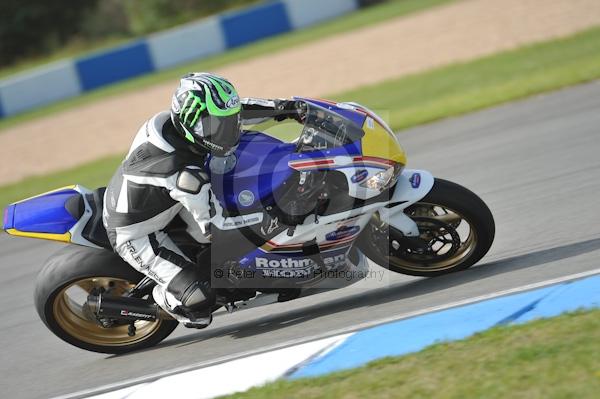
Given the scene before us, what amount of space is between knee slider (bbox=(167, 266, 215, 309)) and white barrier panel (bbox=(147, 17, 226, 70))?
790 inches

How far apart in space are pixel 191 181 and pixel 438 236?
165cm

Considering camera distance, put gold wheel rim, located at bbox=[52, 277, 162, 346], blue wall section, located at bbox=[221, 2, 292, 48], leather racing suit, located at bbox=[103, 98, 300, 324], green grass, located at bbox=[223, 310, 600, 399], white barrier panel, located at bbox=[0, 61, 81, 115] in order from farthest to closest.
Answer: blue wall section, located at bbox=[221, 2, 292, 48] → white barrier panel, located at bbox=[0, 61, 81, 115] → gold wheel rim, located at bbox=[52, 277, 162, 346] → leather racing suit, located at bbox=[103, 98, 300, 324] → green grass, located at bbox=[223, 310, 600, 399]

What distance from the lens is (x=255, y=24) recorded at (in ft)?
83.0

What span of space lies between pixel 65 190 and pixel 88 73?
19920mm

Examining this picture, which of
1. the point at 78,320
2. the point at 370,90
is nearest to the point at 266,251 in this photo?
the point at 78,320

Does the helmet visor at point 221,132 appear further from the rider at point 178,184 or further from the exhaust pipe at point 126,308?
the exhaust pipe at point 126,308

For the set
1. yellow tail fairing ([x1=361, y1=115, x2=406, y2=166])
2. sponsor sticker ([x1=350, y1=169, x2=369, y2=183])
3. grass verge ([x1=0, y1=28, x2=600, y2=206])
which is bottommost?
grass verge ([x1=0, y1=28, x2=600, y2=206])

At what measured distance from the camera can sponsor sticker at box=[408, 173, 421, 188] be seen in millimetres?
5208

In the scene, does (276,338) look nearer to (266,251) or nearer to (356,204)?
(266,251)

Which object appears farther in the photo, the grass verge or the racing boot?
the grass verge

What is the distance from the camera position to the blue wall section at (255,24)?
2509 centimetres

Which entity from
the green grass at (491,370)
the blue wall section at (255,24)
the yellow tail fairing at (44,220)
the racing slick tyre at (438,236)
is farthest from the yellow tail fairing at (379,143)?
the blue wall section at (255,24)

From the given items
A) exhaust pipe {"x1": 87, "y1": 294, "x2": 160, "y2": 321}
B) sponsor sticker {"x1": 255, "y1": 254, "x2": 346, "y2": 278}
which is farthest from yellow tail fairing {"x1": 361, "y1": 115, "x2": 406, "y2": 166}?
exhaust pipe {"x1": 87, "y1": 294, "x2": 160, "y2": 321}

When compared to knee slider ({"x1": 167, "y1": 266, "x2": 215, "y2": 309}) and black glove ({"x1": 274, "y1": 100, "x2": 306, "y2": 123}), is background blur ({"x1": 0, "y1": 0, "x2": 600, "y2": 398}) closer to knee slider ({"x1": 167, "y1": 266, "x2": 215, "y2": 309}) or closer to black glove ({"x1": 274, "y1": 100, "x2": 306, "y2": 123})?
knee slider ({"x1": 167, "y1": 266, "x2": 215, "y2": 309})
